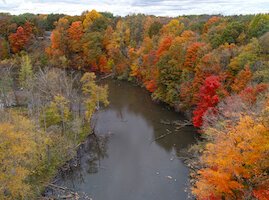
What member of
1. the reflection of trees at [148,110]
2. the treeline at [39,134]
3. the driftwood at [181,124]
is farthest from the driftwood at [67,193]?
the driftwood at [181,124]

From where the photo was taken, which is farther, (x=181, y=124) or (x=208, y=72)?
(x=181, y=124)

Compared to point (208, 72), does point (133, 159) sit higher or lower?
lower

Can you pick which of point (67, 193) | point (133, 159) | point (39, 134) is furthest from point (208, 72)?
point (67, 193)

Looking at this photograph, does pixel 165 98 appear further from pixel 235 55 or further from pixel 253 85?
pixel 253 85

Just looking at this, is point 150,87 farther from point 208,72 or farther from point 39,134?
point 39,134

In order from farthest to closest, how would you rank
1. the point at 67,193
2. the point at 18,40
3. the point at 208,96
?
the point at 18,40
the point at 208,96
the point at 67,193

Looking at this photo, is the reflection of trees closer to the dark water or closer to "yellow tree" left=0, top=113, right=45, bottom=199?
the dark water

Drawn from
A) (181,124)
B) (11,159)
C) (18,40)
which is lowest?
(181,124)

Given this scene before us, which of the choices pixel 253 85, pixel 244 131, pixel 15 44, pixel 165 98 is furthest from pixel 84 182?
pixel 15 44

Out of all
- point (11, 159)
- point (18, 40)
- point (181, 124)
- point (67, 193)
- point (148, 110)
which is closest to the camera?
point (11, 159)

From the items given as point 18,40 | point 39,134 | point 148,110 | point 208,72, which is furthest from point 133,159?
point 18,40
